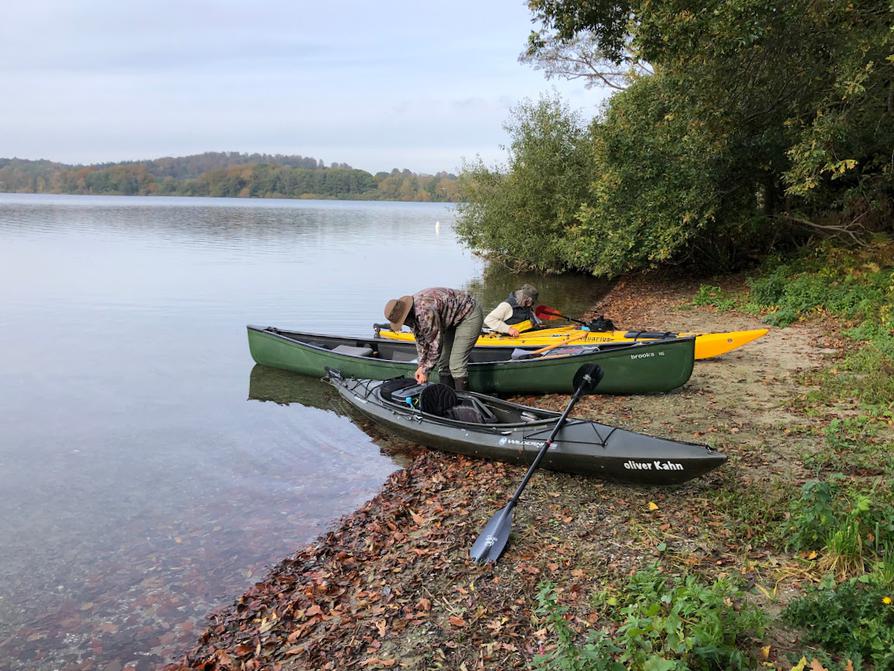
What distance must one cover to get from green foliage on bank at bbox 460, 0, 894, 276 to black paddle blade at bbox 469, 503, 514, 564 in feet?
26.9

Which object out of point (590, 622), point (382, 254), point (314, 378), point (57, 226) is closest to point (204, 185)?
point (57, 226)

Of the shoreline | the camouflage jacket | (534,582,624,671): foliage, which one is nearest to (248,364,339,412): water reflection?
the camouflage jacket

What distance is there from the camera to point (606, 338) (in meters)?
12.3

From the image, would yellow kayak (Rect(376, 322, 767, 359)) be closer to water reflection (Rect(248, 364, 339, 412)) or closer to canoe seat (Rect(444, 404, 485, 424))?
water reflection (Rect(248, 364, 339, 412))

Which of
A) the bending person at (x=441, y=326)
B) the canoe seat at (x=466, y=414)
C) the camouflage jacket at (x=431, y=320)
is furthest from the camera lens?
the camouflage jacket at (x=431, y=320)

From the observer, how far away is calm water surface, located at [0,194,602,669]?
20.8 feet

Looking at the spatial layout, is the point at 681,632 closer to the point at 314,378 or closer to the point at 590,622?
the point at 590,622

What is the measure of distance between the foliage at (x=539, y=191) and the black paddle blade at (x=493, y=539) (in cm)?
1982

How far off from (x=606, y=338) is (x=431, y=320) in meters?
3.97

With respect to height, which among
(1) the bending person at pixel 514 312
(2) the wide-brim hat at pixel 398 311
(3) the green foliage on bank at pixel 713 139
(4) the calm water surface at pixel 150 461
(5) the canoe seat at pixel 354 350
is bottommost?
(4) the calm water surface at pixel 150 461

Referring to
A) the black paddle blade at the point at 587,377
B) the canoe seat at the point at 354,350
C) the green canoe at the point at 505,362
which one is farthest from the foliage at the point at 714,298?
the black paddle blade at the point at 587,377

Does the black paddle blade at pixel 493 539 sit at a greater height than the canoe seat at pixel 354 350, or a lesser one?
lesser

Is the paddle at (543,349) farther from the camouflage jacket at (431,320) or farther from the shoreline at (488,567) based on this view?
the shoreline at (488,567)

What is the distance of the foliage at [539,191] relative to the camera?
88.4ft
